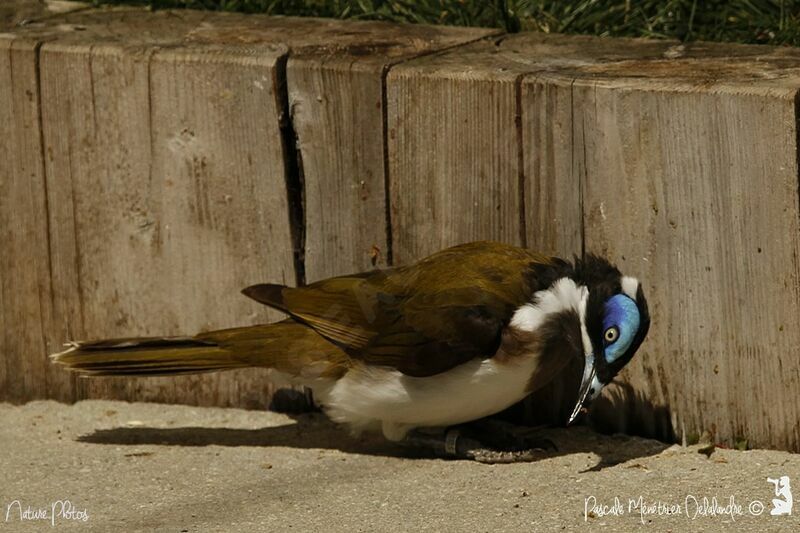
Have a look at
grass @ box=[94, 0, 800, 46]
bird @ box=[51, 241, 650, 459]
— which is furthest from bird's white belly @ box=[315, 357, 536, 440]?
grass @ box=[94, 0, 800, 46]

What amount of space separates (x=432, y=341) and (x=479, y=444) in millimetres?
546

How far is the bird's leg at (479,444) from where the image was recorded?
18.0 ft

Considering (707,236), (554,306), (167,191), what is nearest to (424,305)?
(554,306)

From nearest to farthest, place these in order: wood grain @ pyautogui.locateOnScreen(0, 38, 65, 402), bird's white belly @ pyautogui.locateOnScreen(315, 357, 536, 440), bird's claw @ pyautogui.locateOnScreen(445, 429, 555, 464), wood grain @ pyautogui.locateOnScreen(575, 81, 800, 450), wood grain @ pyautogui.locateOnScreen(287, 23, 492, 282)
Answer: wood grain @ pyautogui.locateOnScreen(575, 81, 800, 450) → bird's white belly @ pyautogui.locateOnScreen(315, 357, 536, 440) → bird's claw @ pyautogui.locateOnScreen(445, 429, 555, 464) → wood grain @ pyautogui.locateOnScreen(287, 23, 492, 282) → wood grain @ pyautogui.locateOnScreen(0, 38, 65, 402)

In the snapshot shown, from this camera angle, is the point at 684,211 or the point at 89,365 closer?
the point at 684,211

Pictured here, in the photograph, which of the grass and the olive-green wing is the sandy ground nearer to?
the olive-green wing

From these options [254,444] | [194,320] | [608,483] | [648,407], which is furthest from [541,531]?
[194,320]

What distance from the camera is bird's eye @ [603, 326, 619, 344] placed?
516 cm

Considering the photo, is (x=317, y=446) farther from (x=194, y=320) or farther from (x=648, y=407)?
(x=648, y=407)

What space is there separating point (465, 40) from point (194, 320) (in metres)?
1.60

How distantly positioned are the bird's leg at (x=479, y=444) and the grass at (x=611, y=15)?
1.85 metres

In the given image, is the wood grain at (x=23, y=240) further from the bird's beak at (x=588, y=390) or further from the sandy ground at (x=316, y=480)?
the bird's beak at (x=588, y=390)

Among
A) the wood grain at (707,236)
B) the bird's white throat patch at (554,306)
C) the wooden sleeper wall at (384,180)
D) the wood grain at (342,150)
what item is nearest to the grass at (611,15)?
the wooden sleeper wall at (384,180)

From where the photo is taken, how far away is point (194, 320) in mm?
6047
